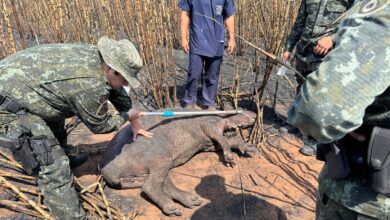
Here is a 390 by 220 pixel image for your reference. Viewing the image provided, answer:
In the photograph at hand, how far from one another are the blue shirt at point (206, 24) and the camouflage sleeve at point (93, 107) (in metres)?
1.90

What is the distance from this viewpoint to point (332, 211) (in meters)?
1.53

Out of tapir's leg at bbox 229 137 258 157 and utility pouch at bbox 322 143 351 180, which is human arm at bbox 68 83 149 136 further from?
utility pouch at bbox 322 143 351 180

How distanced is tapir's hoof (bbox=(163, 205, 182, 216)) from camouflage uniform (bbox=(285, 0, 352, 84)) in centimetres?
202

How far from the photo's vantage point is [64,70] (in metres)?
2.60

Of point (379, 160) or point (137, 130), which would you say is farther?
point (137, 130)

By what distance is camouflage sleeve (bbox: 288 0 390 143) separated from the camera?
0.92 metres

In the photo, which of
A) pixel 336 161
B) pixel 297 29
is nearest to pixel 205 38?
pixel 297 29

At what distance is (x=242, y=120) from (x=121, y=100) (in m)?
1.72

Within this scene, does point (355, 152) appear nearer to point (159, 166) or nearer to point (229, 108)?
point (159, 166)

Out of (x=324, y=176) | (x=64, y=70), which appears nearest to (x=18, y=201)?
(x=64, y=70)

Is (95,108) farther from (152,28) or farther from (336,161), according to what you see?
(336,161)

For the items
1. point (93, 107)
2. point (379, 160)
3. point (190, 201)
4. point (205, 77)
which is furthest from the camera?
point (205, 77)

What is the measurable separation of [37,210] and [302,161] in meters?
2.73

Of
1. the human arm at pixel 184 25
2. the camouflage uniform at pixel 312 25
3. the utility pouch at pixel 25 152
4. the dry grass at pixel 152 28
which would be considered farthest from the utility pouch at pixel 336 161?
the human arm at pixel 184 25
